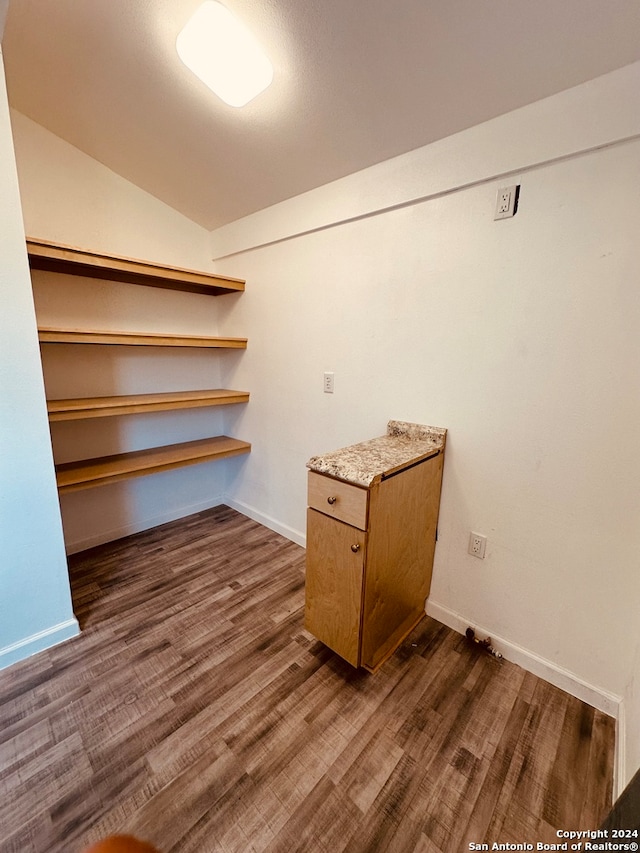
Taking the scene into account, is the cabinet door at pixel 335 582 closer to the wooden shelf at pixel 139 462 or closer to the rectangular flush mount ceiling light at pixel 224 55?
the wooden shelf at pixel 139 462

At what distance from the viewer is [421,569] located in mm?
1644

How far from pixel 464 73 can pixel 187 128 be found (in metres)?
1.23

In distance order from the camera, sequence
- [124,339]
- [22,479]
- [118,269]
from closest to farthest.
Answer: [22,479], [118,269], [124,339]

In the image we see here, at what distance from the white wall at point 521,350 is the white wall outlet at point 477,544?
30mm

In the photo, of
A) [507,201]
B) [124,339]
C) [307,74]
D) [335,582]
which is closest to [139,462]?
[124,339]

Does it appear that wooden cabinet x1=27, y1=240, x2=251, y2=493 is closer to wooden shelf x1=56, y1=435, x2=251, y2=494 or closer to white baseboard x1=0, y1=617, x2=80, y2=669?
wooden shelf x1=56, y1=435, x2=251, y2=494

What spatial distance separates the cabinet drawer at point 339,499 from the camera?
121 centimetres

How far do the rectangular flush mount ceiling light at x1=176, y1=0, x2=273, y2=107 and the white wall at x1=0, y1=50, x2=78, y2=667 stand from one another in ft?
Answer: 2.11

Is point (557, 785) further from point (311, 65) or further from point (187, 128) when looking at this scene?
A: point (187, 128)

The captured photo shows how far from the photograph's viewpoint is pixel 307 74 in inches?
51.1

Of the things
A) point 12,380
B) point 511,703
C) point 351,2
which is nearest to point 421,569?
point 511,703

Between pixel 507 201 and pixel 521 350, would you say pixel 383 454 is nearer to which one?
pixel 521 350

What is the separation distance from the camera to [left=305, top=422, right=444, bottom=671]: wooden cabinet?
1247mm

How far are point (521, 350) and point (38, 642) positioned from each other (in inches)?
93.3
